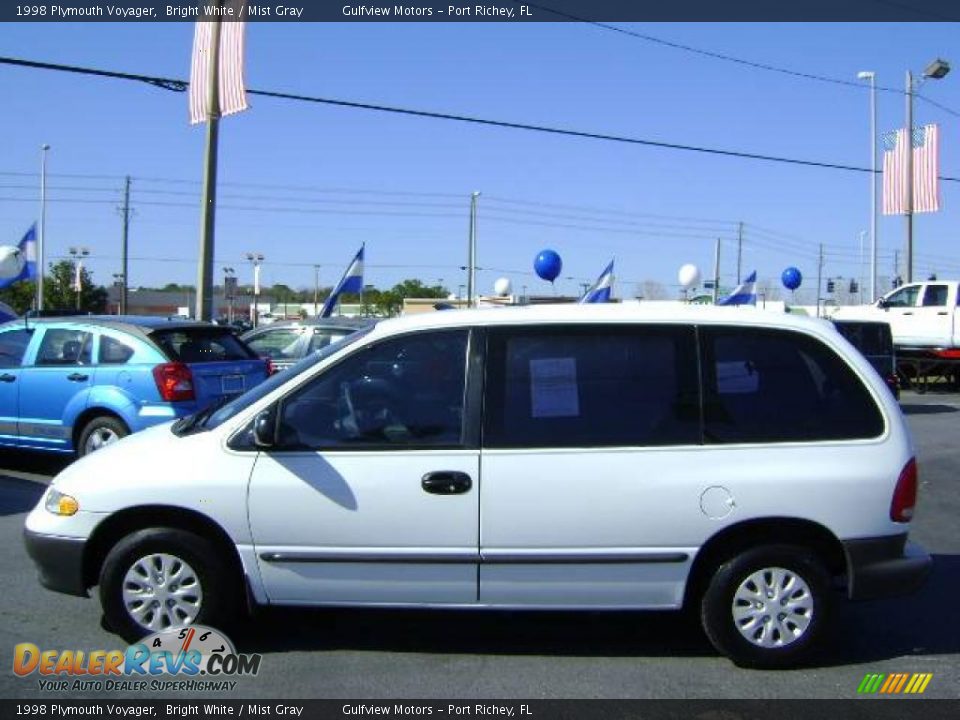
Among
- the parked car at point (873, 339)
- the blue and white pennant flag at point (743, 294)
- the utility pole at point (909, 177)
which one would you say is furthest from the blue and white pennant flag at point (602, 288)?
the utility pole at point (909, 177)

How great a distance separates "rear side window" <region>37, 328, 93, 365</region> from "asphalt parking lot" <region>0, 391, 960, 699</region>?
11.4ft

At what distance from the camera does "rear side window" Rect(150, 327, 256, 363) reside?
29.5 ft

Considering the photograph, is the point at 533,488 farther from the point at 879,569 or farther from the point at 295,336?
the point at 295,336

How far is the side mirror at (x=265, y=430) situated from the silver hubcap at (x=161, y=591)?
749 mm

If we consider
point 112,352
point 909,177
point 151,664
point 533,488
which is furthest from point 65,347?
point 909,177

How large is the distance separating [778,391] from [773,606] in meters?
1.08

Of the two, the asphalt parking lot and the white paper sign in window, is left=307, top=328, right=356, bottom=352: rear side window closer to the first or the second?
the asphalt parking lot

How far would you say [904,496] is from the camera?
15.0 ft

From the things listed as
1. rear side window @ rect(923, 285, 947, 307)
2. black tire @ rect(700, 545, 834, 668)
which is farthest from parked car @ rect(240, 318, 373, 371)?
rear side window @ rect(923, 285, 947, 307)

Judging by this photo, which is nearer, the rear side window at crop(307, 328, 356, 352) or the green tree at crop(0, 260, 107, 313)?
the rear side window at crop(307, 328, 356, 352)

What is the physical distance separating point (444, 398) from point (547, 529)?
831 millimetres

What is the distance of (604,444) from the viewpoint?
180 inches

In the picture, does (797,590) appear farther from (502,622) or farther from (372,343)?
(372,343)

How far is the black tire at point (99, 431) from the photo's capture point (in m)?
8.88
